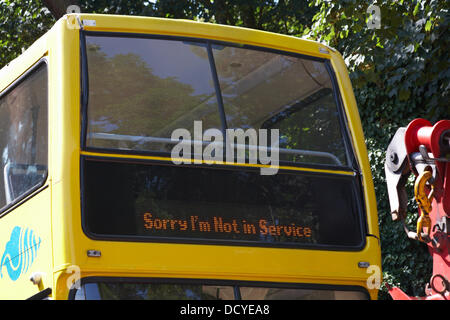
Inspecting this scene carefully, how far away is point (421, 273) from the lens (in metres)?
11.5

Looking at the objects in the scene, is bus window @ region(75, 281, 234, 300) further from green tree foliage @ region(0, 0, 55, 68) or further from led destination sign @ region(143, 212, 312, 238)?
green tree foliage @ region(0, 0, 55, 68)

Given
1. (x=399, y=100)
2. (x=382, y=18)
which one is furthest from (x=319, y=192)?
(x=399, y=100)

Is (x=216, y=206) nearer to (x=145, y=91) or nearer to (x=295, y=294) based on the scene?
(x=295, y=294)

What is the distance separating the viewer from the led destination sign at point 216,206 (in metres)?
5.38

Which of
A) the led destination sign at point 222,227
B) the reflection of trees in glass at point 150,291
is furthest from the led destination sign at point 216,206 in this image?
the reflection of trees in glass at point 150,291

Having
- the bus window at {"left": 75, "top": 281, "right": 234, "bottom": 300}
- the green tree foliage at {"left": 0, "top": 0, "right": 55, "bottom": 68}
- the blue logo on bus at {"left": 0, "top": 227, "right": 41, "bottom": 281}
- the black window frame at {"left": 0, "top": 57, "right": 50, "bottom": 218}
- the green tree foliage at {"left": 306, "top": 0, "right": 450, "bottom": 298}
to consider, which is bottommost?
the bus window at {"left": 75, "top": 281, "right": 234, "bottom": 300}

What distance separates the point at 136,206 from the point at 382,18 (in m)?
5.87

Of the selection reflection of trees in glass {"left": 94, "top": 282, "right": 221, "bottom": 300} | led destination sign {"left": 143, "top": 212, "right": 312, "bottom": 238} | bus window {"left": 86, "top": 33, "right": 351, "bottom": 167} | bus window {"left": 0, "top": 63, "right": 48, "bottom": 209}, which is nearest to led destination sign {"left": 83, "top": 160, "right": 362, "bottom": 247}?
led destination sign {"left": 143, "top": 212, "right": 312, "bottom": 238}

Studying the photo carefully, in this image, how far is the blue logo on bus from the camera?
18.3 feet

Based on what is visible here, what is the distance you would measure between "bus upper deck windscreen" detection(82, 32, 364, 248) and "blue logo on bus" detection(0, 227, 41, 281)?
56 centimetres

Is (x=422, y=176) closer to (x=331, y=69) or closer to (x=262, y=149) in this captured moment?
(x=262, y=149)

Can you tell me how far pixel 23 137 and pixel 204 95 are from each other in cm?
145

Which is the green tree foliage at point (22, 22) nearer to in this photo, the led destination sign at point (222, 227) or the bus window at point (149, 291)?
the led destination sign at point (222, 227)

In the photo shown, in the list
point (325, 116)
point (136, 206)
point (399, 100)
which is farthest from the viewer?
point (399, 100)
